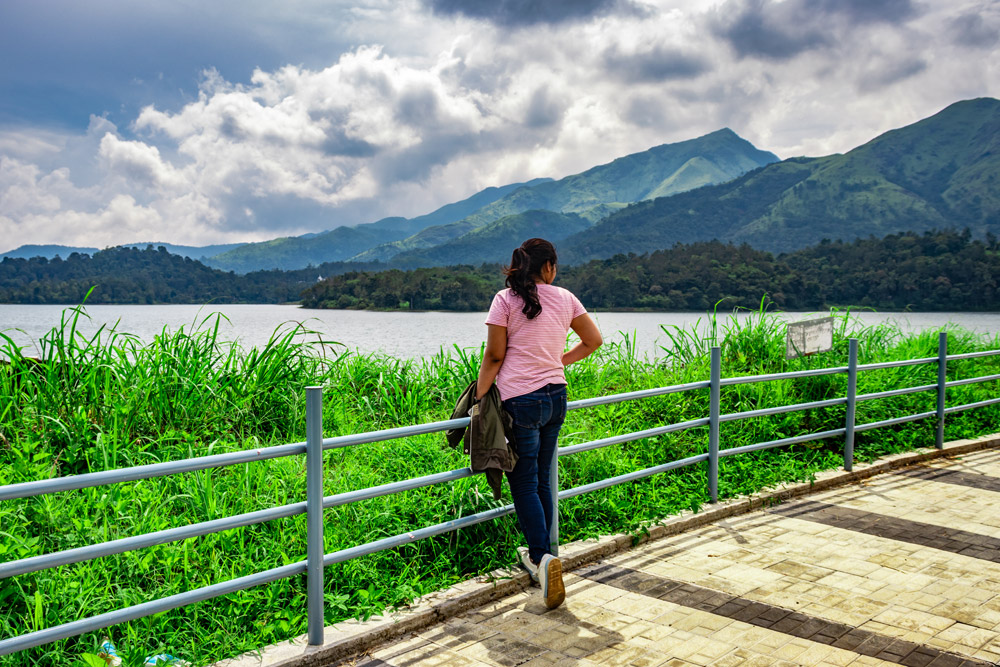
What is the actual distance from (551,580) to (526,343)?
119 centimetres

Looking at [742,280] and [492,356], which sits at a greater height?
[742,280]

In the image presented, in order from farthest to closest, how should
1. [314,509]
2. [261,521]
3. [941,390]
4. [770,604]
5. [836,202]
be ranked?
[836,202], [941,390], [770,604], [314,509], [261,521]

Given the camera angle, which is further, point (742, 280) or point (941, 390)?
point (742, 280)

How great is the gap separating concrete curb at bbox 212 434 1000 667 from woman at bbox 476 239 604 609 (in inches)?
13.6

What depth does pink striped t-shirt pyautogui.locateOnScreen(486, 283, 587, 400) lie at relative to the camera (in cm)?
387

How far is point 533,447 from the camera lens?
3.95 m

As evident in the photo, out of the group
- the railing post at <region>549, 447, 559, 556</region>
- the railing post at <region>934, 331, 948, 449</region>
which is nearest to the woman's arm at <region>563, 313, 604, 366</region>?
the railing post at <region>549, 447, 559, 556</region>

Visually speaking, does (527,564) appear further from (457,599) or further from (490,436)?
(490,436)

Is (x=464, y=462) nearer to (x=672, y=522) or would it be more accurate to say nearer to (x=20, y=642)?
(x=672, y=522)

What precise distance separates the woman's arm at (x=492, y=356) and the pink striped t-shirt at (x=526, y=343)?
3cm

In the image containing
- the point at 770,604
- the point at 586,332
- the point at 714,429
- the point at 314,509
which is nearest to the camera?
the point at 314,509

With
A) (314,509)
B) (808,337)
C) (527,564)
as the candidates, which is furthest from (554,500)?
(808,337)

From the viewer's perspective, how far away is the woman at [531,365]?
3852 millimetres

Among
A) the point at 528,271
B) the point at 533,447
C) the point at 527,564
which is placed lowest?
the point at 527,564
